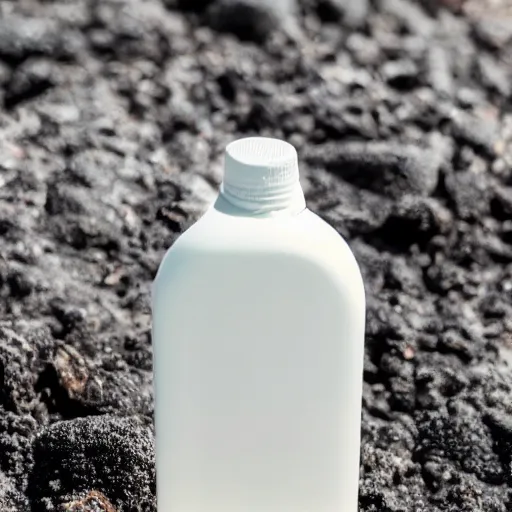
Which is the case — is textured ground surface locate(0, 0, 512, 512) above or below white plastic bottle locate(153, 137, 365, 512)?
below

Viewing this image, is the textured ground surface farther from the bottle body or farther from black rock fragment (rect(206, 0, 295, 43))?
the bottle body

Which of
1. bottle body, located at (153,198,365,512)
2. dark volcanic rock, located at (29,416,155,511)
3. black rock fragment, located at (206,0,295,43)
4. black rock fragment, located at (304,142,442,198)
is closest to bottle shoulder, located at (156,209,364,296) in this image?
bottle body, located at (153,198,365,512)

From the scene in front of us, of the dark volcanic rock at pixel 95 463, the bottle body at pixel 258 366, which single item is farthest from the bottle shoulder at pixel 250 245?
the dark volcanic rock at pixel 95 463

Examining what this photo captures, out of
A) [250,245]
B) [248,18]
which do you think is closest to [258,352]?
[250,245]

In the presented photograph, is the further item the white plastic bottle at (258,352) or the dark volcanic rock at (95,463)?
the dark volcanic rock at (95,463)

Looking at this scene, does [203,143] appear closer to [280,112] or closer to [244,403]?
[280,112]

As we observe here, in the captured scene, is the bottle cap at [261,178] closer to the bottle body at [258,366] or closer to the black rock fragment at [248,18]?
the bottle body at [258,366]

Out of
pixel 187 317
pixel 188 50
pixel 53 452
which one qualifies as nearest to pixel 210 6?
pixel 188 50

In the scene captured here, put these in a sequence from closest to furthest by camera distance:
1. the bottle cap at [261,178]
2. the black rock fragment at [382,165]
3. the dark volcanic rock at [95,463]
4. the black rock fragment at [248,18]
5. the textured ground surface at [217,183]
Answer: the bottle cap at [261,178] → the dark volcanic rock at [95,463] → the textured ground surface at [217,183] → the black rock fragment at [382,165] → the black rock fragment at [248,18]
